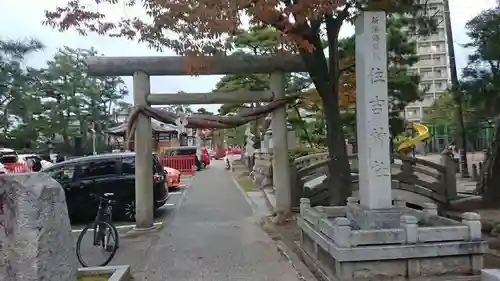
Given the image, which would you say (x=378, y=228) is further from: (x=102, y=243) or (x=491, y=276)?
(x=102, y=243)

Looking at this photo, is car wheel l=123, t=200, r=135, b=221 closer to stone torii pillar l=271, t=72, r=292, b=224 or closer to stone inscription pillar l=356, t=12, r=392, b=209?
stone torii pillar l=271, t=72, r=292, b=224

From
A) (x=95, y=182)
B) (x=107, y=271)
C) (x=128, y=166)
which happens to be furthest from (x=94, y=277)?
(x=128, y=166)

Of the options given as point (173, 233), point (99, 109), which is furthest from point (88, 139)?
point (173, 233)

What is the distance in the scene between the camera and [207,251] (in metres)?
9.24

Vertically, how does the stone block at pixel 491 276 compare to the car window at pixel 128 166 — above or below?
below

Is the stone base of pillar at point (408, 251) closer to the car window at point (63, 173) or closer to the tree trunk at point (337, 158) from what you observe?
the tree trunk at point (337, 158)

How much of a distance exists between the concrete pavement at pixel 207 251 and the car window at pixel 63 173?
2.79 metres

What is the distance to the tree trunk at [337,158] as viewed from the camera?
1057 centimetres

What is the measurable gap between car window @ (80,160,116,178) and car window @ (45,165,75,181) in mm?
284

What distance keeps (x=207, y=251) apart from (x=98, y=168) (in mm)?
5531

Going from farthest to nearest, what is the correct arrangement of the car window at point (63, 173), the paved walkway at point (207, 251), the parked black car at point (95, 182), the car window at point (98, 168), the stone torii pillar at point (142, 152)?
the car window at point (98, 168) < the car window at point (63, 173) < the parked black car at point (95, 182) < the stone torii pillar at point (142, 152) < the paved walkway at point (207, 251)

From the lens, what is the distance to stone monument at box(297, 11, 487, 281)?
6234 mm

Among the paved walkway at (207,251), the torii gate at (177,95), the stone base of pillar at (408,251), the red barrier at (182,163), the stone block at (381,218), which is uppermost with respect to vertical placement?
the torii gate at (177,95)

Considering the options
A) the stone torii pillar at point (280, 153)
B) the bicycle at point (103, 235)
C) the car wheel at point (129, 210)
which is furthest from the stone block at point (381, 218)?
the car wheel at point (129, 210)
